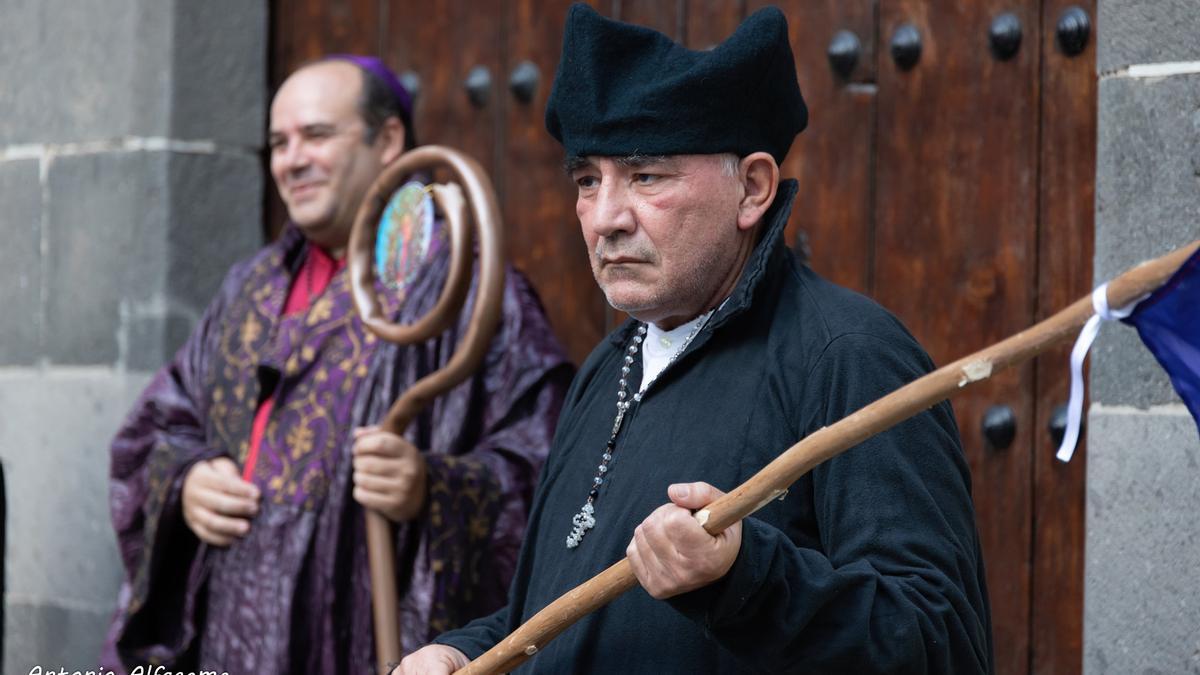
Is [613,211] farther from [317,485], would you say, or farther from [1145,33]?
[317,485]

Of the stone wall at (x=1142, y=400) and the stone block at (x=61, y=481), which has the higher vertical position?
the stone wall at (x=1142, y=400)

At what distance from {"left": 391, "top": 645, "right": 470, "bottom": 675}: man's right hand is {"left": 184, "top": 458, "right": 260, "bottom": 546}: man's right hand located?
108cm

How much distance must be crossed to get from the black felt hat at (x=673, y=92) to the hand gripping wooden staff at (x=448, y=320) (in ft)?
2.79

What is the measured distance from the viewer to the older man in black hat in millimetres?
1734

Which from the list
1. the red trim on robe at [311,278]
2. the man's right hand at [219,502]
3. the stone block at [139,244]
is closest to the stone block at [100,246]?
the stone block at [139,244]

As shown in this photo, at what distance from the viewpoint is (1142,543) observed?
2.36m

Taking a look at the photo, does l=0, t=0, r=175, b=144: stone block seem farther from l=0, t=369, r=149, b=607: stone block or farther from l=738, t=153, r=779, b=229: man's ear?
l=738, t=153, r=779, b=229: man's ear

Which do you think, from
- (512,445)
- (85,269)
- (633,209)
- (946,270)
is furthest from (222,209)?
(633,209)

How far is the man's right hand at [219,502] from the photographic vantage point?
3.20 m

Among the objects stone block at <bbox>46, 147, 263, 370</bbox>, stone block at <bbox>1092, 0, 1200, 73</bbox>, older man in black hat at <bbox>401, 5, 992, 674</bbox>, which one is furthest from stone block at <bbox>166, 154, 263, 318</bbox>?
stone block at <bbox>1092, 0, 1200, 73</bbox>

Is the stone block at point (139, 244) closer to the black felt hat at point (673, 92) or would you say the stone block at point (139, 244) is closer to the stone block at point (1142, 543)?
the black felt hat at point (673, 92)

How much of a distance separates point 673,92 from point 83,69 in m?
2.35

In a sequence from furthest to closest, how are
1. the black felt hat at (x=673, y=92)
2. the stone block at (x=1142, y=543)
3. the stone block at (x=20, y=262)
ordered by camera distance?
the stone block at (x=20, y=262), the stone block at (x=1142, y=543), the black felt hat at (x=673, y=92)

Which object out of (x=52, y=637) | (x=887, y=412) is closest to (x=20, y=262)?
(x=52, y=637)
